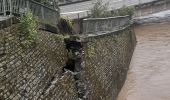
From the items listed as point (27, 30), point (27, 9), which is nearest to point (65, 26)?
point (27, 9)

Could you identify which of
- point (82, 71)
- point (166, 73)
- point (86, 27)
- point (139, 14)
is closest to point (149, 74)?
point (166, 73)

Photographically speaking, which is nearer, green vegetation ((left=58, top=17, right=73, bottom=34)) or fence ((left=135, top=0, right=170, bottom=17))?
→ green vegetation ((left=58, top=17, right=73, bottom=34))

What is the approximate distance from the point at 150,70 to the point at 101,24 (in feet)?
16.4

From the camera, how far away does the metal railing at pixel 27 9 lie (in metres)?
10.5

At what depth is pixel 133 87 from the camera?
1939 centimetres

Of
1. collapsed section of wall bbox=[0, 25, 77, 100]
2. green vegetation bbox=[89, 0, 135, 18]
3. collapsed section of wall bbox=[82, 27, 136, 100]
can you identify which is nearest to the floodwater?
collapsed section of wall bbox=[82, 27, 136, 100]

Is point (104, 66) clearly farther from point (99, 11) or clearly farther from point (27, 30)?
point (99, 11)

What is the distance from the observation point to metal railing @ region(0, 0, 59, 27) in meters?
10.5

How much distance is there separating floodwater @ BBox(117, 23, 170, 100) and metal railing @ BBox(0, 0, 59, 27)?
5.20m

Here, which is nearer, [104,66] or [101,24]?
[104,66]

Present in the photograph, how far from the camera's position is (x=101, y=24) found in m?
19.9

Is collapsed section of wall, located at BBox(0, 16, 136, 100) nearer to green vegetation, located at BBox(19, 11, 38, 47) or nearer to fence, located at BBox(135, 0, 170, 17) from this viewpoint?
green vegetation, located at BBox(19, 11, 38, 47)

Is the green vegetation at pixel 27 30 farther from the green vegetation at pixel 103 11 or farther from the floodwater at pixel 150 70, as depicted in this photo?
the green vegetation at pixel 103 11

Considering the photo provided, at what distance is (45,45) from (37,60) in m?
1.43
